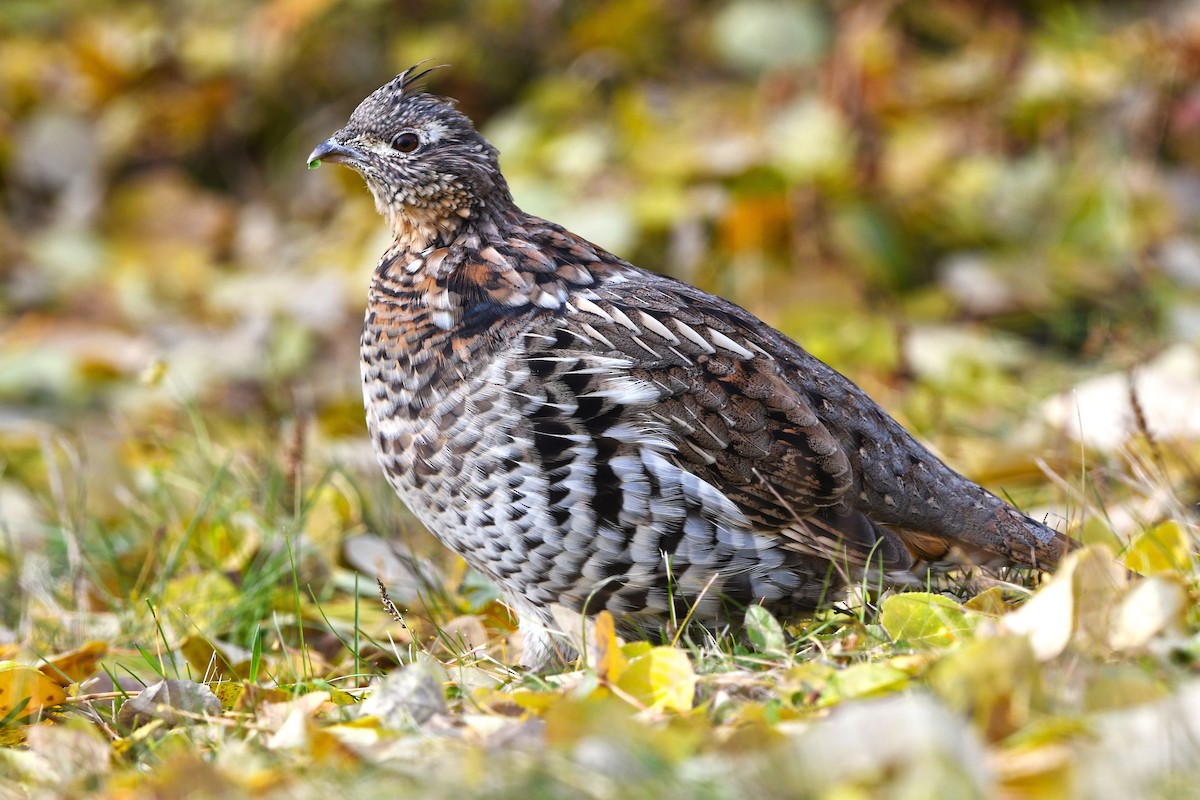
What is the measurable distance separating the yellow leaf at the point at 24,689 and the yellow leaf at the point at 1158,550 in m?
2.57

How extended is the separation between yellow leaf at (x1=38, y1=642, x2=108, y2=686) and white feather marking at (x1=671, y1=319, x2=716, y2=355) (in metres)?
1.72

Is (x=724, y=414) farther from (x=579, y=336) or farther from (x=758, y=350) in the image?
(x=579, y=336)

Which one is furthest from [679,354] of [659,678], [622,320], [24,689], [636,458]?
[24,689]

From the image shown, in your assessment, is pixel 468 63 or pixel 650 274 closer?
pixel 650 274

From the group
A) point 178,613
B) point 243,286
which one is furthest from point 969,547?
point 243,286

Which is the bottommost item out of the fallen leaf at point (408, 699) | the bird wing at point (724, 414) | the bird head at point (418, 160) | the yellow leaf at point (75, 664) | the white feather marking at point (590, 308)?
the yellow leaf at point (75, 664)

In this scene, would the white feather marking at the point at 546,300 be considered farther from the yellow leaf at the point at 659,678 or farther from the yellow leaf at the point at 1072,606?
the yellow leaf at the point at 1072,606

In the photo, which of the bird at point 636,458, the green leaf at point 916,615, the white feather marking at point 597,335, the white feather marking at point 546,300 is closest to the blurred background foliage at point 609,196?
the bird at point 636,458

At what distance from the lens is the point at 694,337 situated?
3.51 meters

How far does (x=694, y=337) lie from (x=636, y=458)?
378 mm

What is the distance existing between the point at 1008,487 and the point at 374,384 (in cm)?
241

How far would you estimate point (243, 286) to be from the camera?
7988 mm

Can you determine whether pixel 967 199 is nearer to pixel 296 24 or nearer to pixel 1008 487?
pixel 1008 487

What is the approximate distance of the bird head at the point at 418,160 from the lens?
12.9 feet
